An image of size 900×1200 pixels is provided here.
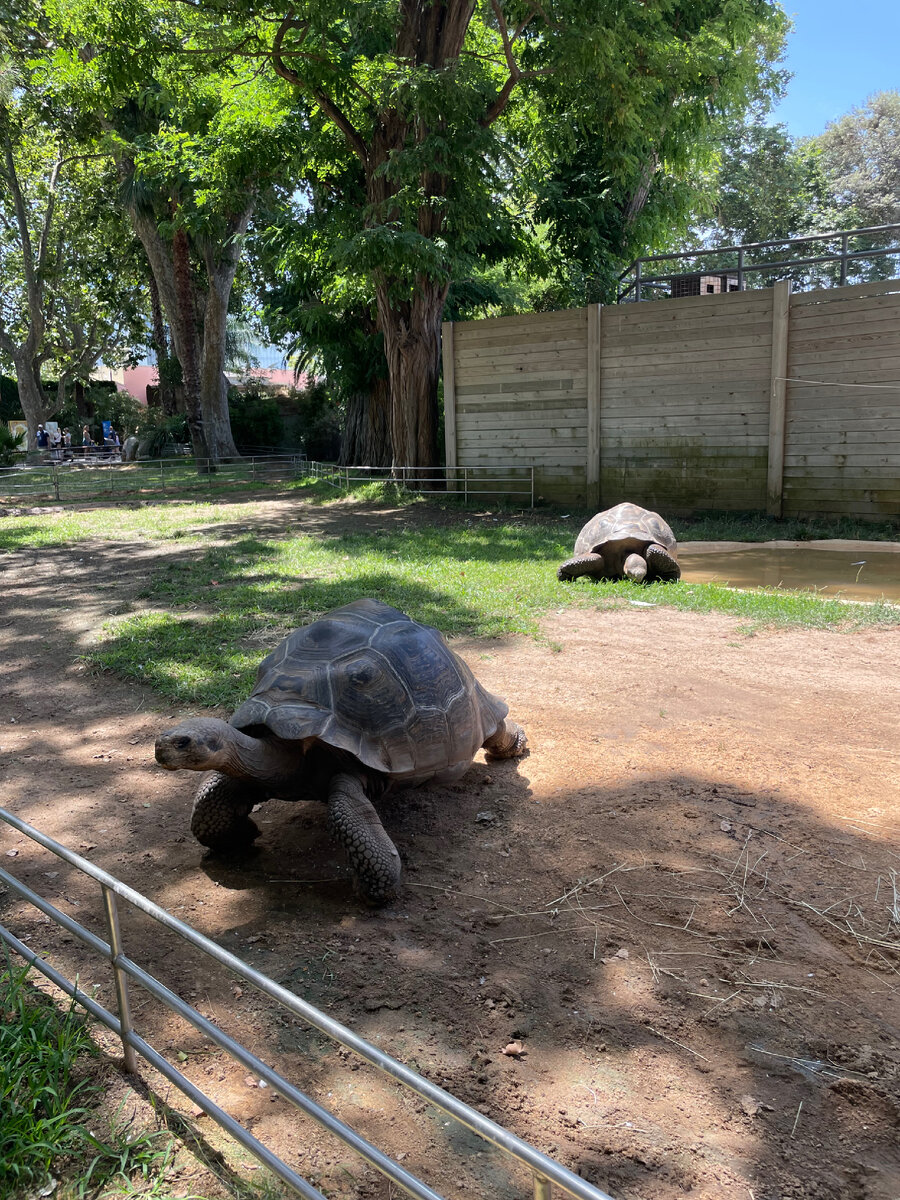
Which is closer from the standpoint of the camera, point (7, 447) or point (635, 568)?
point (635, 568)

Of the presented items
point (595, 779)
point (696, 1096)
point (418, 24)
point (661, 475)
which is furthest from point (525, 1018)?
point (418, 24)

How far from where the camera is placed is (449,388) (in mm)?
14992

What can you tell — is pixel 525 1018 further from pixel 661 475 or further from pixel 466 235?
pixel 466 235

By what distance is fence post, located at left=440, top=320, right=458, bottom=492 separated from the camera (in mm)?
14898

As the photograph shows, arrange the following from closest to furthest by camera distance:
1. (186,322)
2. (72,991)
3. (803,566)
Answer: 1. (72,991)
2. (803,566)
3. (186,322)

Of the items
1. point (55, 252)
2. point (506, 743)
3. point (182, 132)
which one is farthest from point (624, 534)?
point (55, 252)

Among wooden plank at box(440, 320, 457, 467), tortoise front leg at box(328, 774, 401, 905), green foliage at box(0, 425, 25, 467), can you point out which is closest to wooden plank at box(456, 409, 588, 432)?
wooden plank at box(440, 320, 457, 467)

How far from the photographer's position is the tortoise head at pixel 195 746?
293 cm

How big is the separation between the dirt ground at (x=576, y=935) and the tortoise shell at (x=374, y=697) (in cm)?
42

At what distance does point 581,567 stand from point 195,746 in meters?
6.25

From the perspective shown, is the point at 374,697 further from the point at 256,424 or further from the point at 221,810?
the point at 256,424

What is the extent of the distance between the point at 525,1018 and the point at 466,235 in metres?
13.4

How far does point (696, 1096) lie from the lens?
226 cm

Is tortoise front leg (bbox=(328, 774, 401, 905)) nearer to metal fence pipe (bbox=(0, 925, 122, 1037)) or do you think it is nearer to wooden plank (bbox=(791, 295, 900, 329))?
metal fence pipe (bbox=(0, 925, 122, 1037))
